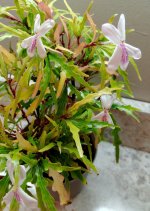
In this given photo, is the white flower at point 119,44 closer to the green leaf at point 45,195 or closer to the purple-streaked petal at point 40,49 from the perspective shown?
the purple-streaked petal at point 40,49

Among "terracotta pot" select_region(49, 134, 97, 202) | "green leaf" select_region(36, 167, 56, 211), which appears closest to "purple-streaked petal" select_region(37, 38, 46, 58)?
"green leaf" select_region(36, 167, 56, 211)

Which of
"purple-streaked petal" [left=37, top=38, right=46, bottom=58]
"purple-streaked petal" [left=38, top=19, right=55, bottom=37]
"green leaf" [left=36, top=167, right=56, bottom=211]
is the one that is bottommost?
"green leaf" [left=36, top=167, right=56, bottom=211]

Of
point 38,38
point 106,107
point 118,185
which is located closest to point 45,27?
point 38,38

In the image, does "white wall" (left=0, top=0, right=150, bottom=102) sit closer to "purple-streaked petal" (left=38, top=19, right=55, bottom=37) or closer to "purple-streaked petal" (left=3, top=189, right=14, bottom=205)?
"purple-streaked petal" (left=38, top=19, right=55, bottom=37)

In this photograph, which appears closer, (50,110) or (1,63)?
(1,63)

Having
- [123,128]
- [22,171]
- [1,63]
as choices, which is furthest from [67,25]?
[123,128]

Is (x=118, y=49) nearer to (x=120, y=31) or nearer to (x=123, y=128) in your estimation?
(x=120, y=31)

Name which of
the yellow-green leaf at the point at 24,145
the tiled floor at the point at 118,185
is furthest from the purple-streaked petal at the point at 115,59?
the tiled floor at the point at 118,185
